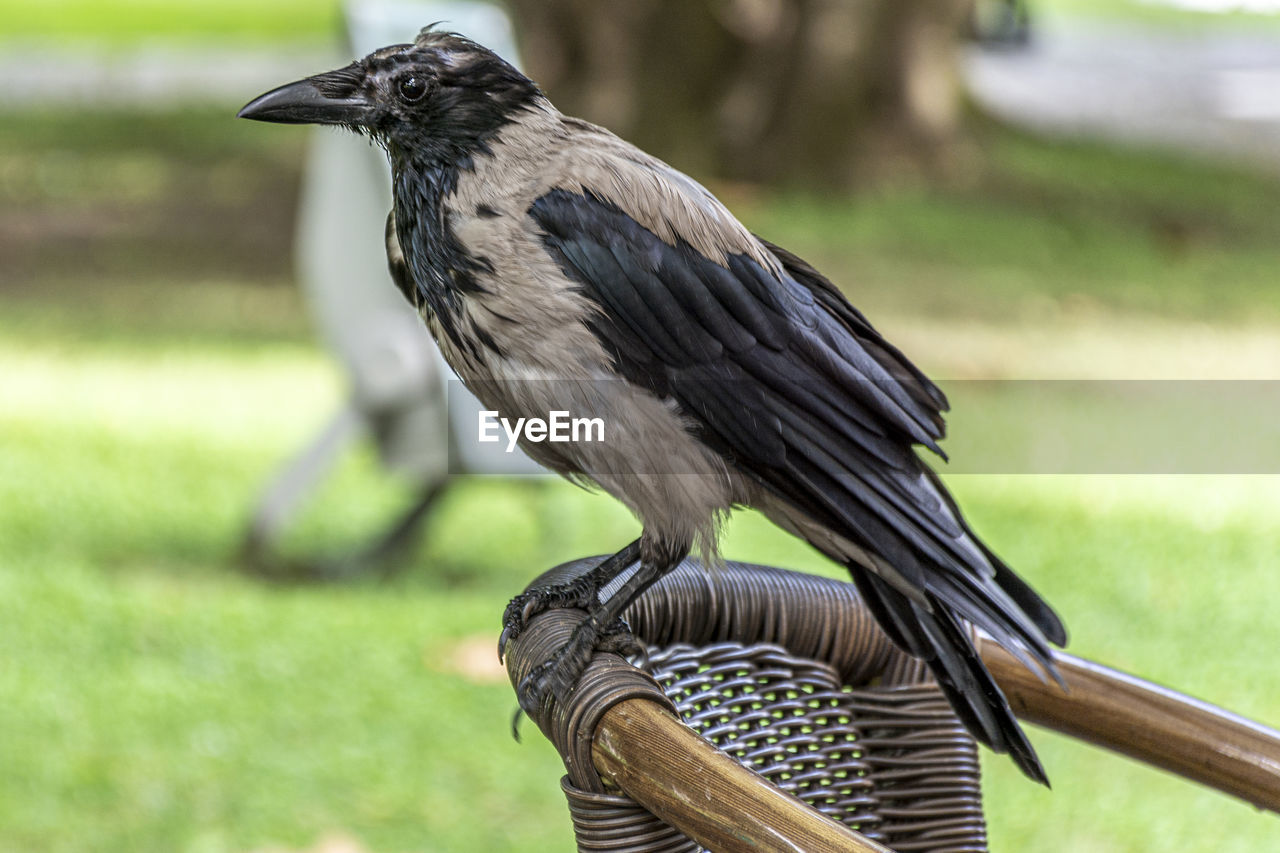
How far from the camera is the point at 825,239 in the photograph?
8539 mm

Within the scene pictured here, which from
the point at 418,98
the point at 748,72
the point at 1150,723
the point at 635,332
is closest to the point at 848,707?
the point at 1150,723

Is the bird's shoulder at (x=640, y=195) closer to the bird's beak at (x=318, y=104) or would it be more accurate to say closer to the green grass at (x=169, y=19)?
the bird's beak at (x=318, y=104)

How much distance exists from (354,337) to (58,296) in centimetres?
423

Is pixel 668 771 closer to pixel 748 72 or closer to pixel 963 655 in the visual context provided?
pixel 963 655

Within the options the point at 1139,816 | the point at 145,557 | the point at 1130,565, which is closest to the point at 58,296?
the point at 145,557

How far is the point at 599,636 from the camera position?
1618mm

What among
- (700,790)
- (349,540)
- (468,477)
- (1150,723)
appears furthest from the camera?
(349,540)

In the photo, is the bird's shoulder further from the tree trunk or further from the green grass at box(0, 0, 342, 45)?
the green grass at box(0, 0, 342, 45)

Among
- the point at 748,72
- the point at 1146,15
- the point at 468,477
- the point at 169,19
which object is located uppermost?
the point at 1146,15

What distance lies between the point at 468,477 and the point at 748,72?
555cm

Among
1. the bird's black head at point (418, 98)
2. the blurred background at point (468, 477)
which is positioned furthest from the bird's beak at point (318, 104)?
the blurred background at point (468, 477)

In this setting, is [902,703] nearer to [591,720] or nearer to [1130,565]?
[591,720]

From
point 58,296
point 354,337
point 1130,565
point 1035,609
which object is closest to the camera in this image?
point 1035,609

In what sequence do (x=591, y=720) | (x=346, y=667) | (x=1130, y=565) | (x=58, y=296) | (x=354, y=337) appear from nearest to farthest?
(x=591, y=720), (x=346, y=667), (x=354, y=337), (x=1130, y=565), (x=58, y=296)
